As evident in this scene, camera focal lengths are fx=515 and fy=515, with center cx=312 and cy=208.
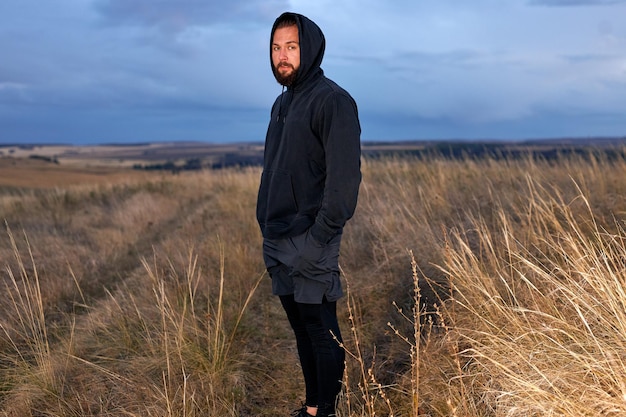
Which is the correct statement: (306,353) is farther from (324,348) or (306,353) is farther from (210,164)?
(210,164)

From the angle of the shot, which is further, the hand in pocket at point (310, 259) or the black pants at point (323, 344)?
the black pants at point (323, 344)

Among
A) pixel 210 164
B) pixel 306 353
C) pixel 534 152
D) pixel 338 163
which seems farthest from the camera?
pixel 210 164

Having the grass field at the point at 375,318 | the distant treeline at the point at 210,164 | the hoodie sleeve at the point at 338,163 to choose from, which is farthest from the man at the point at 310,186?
the distant treeline at the point at 210,164

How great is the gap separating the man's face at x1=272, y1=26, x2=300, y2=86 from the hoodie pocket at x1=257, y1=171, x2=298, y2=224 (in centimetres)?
47

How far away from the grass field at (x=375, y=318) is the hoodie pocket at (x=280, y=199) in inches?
22.4

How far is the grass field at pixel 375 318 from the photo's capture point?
7.36 feet

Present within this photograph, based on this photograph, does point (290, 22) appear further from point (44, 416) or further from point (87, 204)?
point (87, 204)

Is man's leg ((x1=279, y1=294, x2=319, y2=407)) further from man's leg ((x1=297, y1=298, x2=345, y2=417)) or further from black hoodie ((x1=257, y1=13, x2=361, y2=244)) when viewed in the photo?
black hoodie ((x1=257, y1=13, x2=361, y2=244))

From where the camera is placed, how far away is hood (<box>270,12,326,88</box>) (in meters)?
2.28

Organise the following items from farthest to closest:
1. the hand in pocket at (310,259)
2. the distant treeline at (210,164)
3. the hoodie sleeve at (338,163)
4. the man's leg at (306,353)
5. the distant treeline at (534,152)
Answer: the distant treeline at (210,164), the distant treeline at (534,152), the man's leg at (306,353), the hand in pocket at (310,259), the hoodie sleeve at (338,163)

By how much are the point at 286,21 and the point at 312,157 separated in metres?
0.63

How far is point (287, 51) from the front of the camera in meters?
2.32

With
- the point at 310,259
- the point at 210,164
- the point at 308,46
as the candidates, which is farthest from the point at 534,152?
the point at 210,164

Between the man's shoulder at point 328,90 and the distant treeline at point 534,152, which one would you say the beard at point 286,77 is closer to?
the man's shoulder at point 328,90
